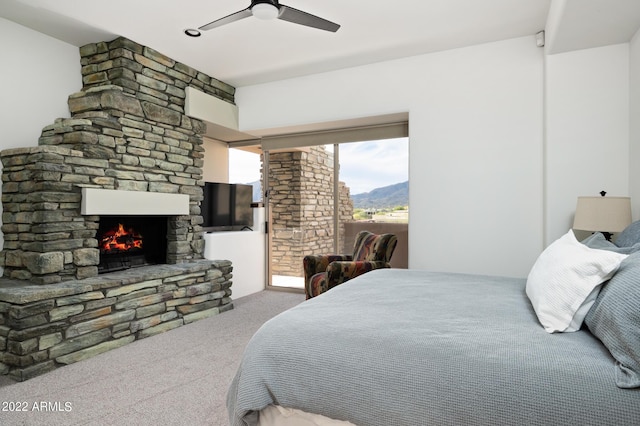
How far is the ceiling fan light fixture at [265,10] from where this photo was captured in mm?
2613

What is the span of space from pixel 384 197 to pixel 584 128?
218 cm

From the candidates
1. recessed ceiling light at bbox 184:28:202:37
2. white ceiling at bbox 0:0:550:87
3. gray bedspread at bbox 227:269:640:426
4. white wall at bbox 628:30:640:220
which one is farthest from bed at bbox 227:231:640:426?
recessed ceiling light at bbox 184:28:202:37

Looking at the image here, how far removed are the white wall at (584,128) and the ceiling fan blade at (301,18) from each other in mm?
2015

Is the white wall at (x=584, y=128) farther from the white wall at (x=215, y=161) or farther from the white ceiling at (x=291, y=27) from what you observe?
the white wall at (x=215, y=161)

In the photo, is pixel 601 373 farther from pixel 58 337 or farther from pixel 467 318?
pixel 58 337

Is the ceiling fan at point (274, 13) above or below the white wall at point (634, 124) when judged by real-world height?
above

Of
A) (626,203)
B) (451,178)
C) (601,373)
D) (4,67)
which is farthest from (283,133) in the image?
(601,373)

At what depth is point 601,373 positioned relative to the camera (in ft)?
3.50

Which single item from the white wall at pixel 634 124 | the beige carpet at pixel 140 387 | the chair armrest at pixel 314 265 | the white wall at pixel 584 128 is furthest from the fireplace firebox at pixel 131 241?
the white wall at pixel 634 124

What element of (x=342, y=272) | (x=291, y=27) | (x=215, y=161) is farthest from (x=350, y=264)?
(x=215, y=161)

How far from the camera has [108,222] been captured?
3.67m

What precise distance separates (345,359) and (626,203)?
99.8 inches

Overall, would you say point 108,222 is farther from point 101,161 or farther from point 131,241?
point 101,161

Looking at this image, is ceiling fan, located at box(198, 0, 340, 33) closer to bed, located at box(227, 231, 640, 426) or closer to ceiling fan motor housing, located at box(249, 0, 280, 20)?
ceiling fan motor housing, located at box(249, 0, 280, 20)
